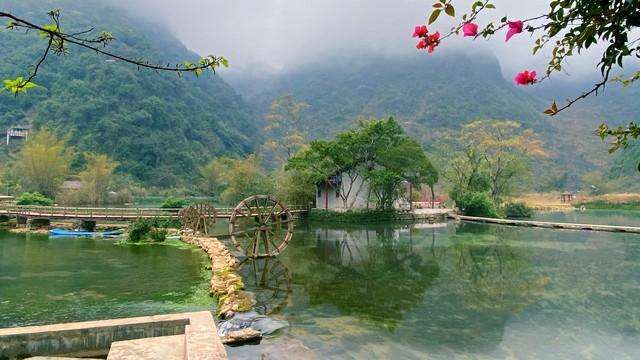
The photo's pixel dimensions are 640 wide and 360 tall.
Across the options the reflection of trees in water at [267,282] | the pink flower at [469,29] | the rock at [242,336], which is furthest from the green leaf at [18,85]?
the reflection of trees in water at [267,282]

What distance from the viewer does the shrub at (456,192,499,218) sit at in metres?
36.1

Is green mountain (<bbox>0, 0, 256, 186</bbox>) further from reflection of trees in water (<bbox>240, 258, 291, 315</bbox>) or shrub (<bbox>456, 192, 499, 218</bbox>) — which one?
reflection of trees in water (<bbox>240, 258, 291, 315</bbox>)

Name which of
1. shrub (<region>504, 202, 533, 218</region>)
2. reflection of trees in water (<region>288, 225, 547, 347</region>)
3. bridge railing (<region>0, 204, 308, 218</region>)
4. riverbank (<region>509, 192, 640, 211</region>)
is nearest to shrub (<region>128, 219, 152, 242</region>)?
bridge railing (<region>0, 204, 308, 218</region>)

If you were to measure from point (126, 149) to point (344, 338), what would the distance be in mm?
67241

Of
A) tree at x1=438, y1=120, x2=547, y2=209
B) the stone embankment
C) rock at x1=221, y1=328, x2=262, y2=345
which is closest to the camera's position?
rock at x1=221, y1=328, x2=262, y2=345

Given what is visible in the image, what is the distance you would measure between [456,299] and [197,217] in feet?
57.1

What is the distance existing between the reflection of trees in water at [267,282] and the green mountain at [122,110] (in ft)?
175

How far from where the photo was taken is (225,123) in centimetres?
10175

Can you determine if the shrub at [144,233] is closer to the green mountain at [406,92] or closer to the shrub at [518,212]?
the shrub at [518,212]

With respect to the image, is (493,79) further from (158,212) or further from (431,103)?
(158,212)

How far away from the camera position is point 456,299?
1095 cm

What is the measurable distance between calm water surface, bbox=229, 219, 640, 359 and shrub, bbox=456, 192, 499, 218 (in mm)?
15369

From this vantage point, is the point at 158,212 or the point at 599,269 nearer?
the point at 599,269

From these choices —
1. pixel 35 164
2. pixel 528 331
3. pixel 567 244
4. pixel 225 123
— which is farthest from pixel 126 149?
pixel 528 331
